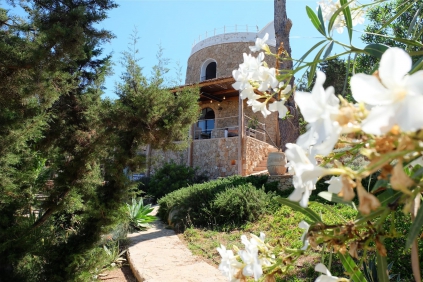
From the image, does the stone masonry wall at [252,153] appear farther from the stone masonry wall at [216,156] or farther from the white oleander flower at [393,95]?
the white oleander flower at [393,95]

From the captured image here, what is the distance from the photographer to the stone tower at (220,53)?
14.4 metres

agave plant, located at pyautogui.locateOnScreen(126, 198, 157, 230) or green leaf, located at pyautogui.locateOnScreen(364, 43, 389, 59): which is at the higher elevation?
green leaf, located at pyautogui.locateOnScreen(364, 43, 389, 59)

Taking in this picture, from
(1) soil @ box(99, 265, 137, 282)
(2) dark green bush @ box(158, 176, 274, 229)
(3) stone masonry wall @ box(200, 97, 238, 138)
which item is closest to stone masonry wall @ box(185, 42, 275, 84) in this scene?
(3) stone masonry wall @ box(200, 97, 238, 138)

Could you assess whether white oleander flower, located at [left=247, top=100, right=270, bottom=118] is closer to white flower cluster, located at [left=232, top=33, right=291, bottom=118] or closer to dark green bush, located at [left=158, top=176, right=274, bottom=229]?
white flower cluster, located at [left=232, top=33, right=291, bottom=118]

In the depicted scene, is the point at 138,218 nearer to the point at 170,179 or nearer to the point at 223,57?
the point at 170,179

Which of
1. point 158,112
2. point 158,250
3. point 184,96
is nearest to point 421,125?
point 158,112

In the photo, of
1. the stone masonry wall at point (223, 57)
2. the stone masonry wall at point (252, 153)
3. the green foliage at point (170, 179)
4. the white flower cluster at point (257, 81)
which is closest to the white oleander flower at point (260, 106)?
the white flower cluster at point (257, 81)

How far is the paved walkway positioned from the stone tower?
372 inches

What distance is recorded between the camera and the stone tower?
14.4 m

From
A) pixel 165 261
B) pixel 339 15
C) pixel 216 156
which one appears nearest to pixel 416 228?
pixel 339 15

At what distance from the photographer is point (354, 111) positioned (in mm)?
331

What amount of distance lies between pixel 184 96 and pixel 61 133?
5.09 ft

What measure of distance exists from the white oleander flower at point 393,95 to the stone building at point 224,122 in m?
8.28

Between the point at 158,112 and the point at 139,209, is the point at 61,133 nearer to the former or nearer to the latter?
the point at 158,112
